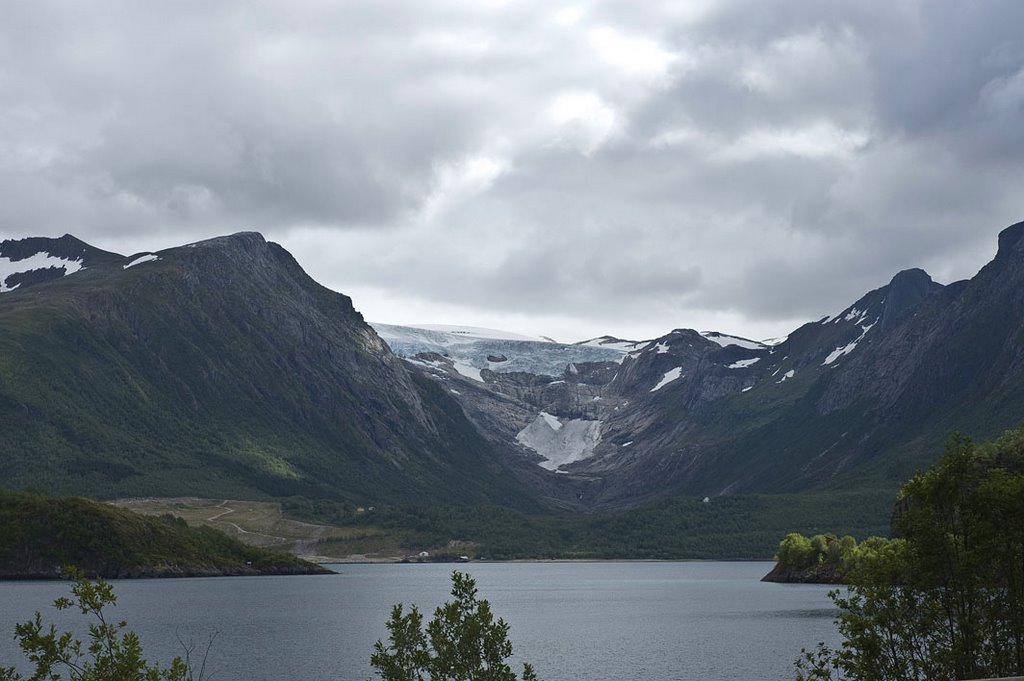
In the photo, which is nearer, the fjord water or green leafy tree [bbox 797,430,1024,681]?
green leafy tree [bbox 797,430,1024,681]

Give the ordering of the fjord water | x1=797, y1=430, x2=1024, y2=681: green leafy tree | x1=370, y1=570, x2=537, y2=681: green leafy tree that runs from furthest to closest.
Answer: the fjord water, x1=370, y1=570, x2=537, y2=681: green leafy tree, x1=797, y1=430, x2=1024, y2=681: green leafy tree

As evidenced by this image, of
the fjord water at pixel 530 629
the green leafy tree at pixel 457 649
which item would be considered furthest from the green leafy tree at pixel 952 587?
the fjord water at pixel 530 629

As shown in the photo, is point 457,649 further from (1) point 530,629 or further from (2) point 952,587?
(1) point 530,629

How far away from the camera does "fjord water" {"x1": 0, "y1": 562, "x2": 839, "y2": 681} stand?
98375mm

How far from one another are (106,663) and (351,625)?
328ft

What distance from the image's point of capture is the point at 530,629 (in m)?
134

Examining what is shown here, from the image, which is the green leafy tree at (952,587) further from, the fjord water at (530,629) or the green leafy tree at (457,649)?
the fjord water at (530,629)

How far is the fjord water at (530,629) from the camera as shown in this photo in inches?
3873

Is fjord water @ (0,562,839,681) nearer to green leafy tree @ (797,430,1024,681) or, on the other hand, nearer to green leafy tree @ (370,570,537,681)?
green leafy tree @ (370,570,537,681)

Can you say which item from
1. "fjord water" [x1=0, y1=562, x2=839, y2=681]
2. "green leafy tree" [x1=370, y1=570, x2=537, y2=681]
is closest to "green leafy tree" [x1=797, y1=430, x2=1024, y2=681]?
"green leafy tree" [x1=370, y1=570, x2=537, y2=681]

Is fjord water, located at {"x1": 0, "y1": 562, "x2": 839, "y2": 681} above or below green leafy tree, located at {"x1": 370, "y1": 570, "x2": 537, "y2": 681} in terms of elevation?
below

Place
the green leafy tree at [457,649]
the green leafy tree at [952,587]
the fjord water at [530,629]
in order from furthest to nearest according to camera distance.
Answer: the fjord water at [530,629]
the green leafy tree at [457,649]
the green leafy tree at [952,587]

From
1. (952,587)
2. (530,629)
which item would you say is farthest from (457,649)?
(530,629)

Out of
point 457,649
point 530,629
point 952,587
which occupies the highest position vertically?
point 952,587
